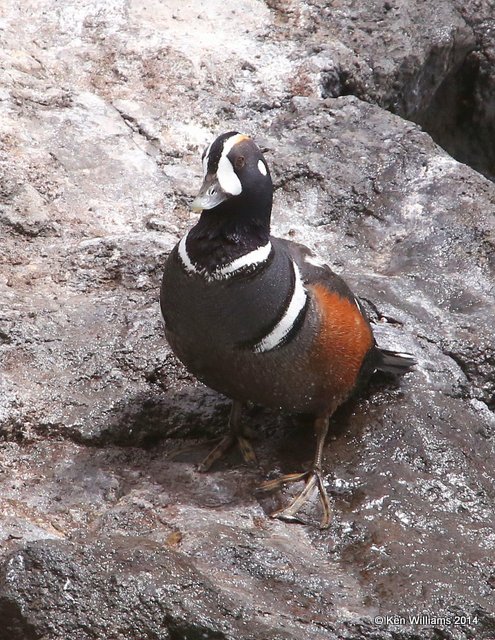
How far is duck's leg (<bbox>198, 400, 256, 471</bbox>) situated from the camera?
14.5ft

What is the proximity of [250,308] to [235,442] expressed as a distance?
794 mm

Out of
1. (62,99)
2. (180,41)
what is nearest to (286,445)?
(62,99)

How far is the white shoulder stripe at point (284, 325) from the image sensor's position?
4.04m

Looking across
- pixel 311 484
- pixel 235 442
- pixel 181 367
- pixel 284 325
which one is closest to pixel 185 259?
pixel 284 325

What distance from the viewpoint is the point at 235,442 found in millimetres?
4512

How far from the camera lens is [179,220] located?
18.1ft

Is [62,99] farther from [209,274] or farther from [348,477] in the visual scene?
[348,477]

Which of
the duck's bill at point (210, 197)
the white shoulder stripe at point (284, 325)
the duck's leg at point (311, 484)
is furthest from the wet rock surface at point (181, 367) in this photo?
the duck's bill at point (210, 197)

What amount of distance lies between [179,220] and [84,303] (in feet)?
3.06

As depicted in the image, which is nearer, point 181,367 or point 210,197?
point 210,197

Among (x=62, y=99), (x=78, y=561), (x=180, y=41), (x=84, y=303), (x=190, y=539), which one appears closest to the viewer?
(x=78, y=561)

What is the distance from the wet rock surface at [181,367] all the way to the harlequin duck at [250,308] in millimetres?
409

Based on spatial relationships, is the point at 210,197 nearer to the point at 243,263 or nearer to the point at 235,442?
the point at 243,263

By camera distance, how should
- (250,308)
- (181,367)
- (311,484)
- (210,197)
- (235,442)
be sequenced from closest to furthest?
(210,197), (250,308), (311,484), (235,442), (181,367)
